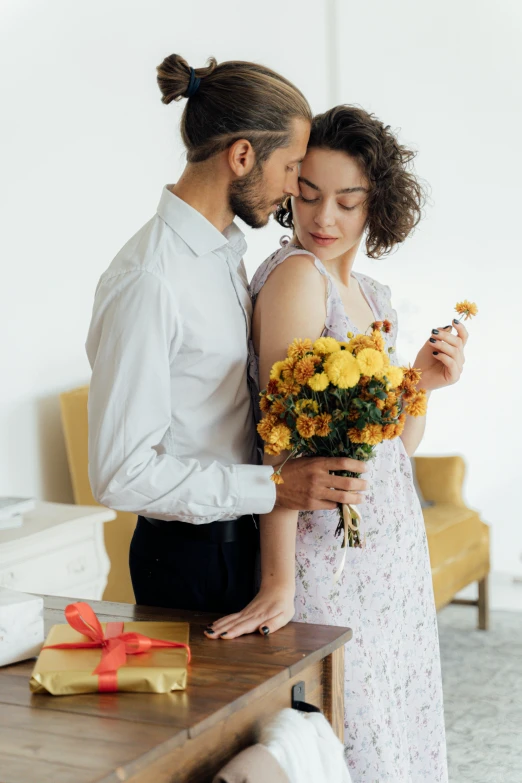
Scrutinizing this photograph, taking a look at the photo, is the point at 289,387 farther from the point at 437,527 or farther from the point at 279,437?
the point at 437,527

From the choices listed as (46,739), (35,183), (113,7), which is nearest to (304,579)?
(46,739)

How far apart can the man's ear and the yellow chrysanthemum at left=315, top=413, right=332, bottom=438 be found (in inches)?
18.5

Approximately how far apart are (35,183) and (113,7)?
0.88m

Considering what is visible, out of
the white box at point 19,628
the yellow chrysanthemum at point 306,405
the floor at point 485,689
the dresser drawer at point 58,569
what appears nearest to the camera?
the white box at point 19,628

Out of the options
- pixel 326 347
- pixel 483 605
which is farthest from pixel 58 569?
pixel 483 605

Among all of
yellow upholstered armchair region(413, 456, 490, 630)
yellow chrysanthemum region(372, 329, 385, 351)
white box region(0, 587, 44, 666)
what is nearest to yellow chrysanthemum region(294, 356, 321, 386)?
yellow chrysanthemum region(372, 329, 385, 351)

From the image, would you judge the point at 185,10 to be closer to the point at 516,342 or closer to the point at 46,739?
the point at 516,342

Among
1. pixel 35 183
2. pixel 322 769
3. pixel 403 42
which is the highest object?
pixel 403 42

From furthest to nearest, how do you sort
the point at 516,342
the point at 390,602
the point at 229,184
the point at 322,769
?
the point at 516,342 < the point at 390,602 < the point at 229,184 < the point at 322,769

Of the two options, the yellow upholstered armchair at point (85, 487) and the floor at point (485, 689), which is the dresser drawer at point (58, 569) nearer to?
the yellow upholstered armchair at point (85, 487)

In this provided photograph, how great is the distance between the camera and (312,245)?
5.91ft

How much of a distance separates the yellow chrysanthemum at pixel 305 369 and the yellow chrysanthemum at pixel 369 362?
7 cm

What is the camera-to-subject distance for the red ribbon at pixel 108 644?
121cm

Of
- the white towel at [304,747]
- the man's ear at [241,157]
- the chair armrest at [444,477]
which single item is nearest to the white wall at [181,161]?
the chair armrest at [444,477]
